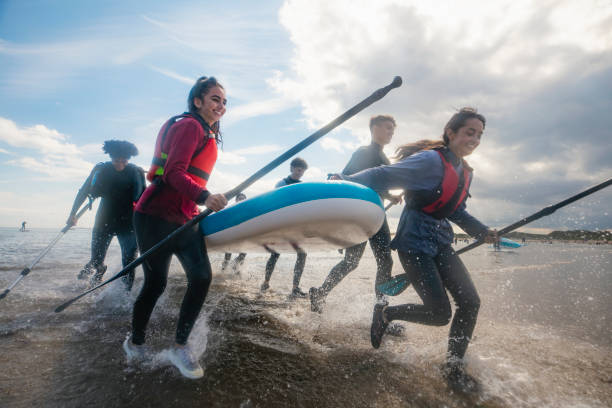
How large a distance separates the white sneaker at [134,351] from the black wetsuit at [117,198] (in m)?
2.25

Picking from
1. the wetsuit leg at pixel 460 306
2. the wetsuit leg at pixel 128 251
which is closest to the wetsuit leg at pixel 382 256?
the wetsuit leg at pixel 460 306

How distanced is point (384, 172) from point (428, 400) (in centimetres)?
155

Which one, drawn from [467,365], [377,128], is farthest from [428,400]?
[377,128]

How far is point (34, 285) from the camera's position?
15.4ft

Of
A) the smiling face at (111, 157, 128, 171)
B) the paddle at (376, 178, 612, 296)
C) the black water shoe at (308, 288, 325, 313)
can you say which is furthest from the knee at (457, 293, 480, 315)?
the smiling face at (111, 157, 128, 171)

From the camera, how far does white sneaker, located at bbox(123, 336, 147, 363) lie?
6.82 ft

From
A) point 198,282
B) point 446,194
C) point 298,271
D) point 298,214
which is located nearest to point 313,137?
point 298,214

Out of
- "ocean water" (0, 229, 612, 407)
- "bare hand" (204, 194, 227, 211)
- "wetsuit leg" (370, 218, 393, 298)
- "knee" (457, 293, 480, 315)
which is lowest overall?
"ocean water" (0, 229, 612, 407)

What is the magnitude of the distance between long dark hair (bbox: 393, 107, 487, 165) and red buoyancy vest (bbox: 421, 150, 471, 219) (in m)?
0.21

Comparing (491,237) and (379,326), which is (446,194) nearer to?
(491,237)

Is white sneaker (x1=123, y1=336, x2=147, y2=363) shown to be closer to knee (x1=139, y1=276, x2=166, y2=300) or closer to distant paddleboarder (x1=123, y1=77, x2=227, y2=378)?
distant paddleboarder (x1=123, y1=77, x2=227, y2=378)

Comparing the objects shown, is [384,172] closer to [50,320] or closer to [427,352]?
[427,352]

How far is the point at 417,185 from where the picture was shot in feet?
7.58

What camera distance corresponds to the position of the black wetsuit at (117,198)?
4.14 m
